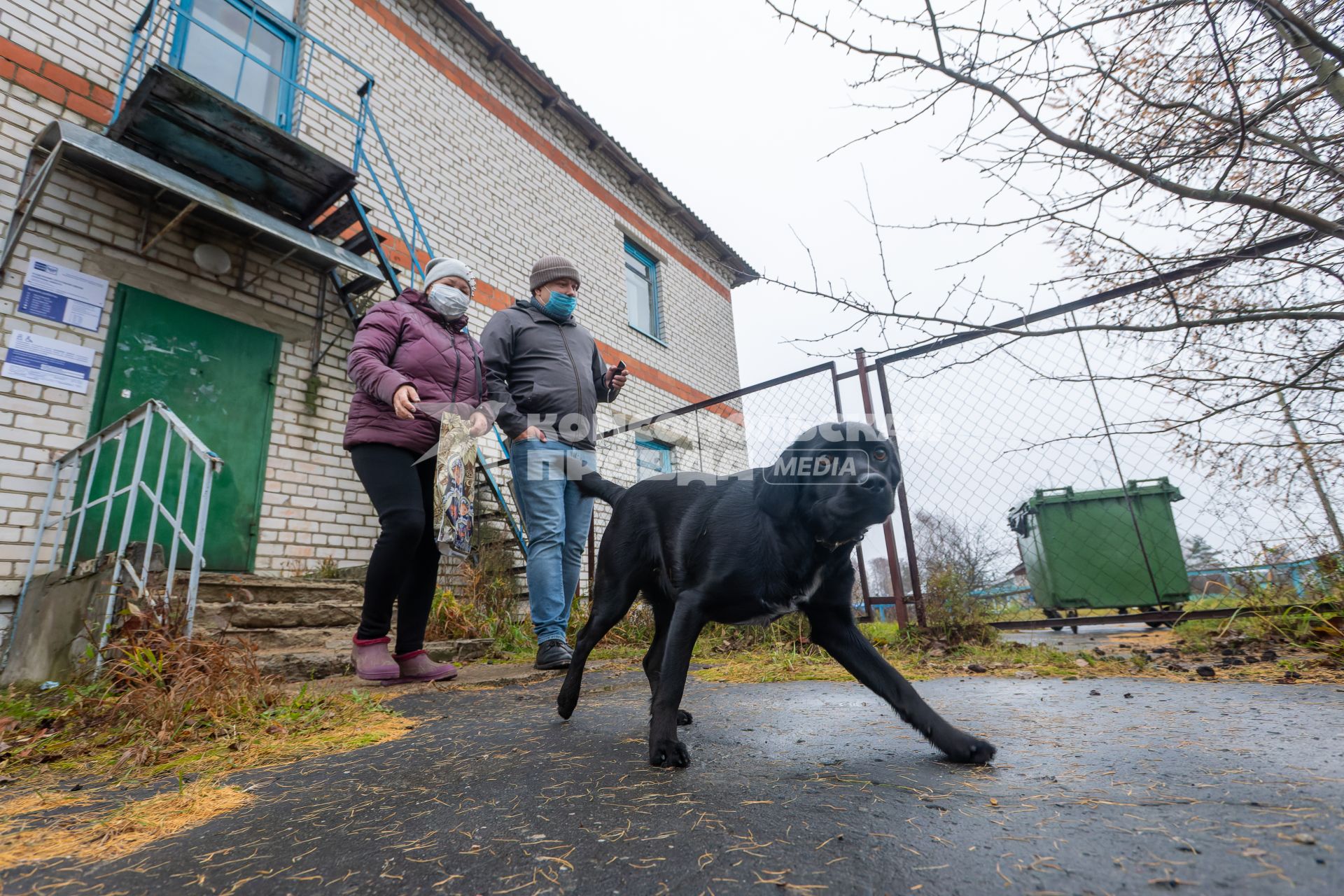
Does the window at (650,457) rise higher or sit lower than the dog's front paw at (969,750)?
higher

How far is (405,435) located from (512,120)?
7.44 meters

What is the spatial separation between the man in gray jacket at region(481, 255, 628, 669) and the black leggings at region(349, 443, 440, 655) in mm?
533

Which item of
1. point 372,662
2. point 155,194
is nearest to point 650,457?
point 155,194

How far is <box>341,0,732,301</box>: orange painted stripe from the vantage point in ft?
22.8

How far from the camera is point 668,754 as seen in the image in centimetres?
149

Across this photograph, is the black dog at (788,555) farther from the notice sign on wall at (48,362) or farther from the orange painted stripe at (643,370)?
the orange painted stripe at (643,370)

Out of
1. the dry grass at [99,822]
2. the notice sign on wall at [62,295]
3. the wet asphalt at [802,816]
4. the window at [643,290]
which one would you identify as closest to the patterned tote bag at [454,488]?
the wet asphalt at [802,816]

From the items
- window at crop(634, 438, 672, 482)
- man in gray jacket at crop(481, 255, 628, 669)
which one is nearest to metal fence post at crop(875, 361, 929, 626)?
man in gray jacket at crop(481, 255, 628, 669)

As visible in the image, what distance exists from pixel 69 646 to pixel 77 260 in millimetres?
2972

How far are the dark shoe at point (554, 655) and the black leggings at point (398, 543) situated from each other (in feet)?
2.11

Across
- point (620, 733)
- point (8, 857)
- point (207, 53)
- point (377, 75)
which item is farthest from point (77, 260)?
point (620, 733)

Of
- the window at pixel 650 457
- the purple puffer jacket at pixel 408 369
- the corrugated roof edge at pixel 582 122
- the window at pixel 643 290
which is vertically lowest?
the purple puffer jacket at pixel 408 369

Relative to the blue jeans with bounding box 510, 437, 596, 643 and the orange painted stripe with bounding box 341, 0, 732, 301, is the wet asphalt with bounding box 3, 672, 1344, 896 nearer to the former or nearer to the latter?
the blue jeans with bounding box 510, 437, 596, 643

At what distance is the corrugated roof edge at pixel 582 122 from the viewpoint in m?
7.79
